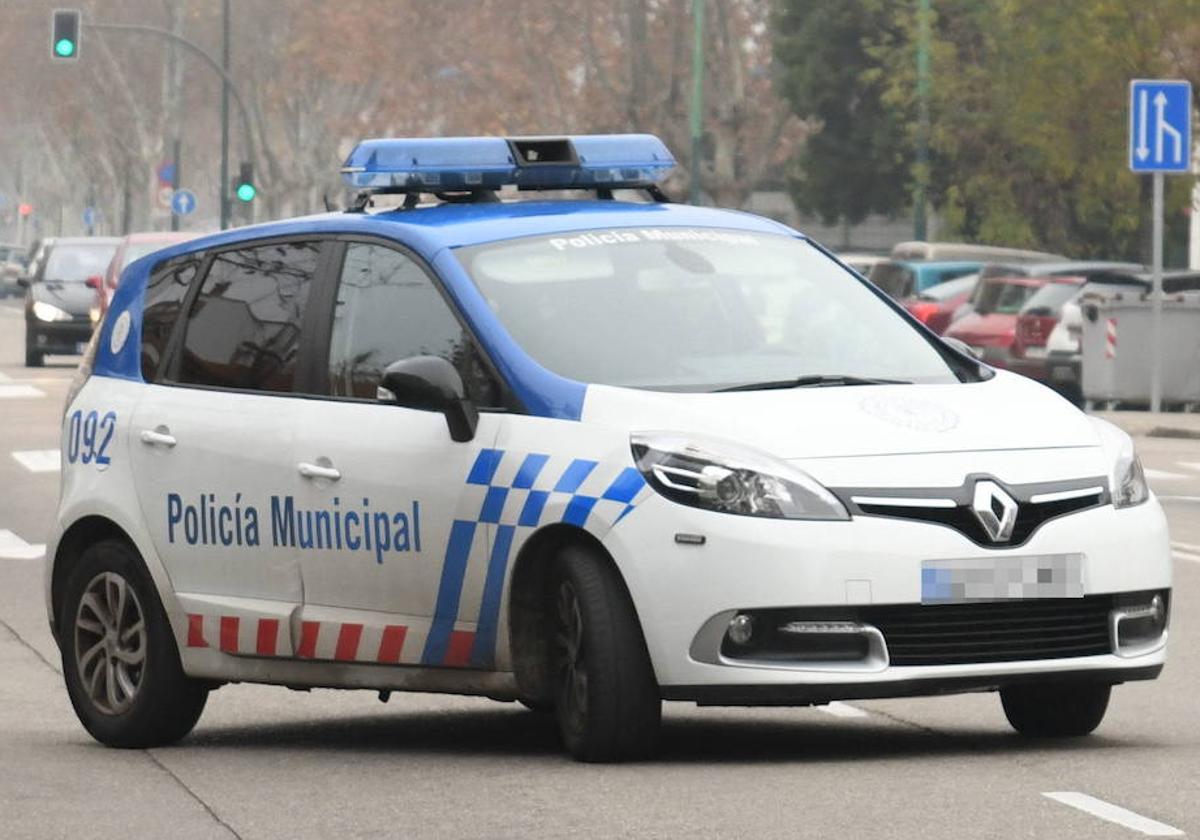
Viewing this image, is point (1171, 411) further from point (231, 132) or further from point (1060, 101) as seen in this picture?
point (231, 132)

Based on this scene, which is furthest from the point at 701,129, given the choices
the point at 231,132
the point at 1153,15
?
the point at 231,132

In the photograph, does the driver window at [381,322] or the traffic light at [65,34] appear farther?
the traffic light at [65,34]

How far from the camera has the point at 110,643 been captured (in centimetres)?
995

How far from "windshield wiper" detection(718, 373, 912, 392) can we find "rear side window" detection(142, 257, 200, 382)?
2179mm

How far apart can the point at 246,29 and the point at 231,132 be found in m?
23.5

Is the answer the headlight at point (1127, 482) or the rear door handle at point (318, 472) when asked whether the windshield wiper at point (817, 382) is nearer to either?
the headlight at point (1127, 482)

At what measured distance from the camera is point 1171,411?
33.3 metres

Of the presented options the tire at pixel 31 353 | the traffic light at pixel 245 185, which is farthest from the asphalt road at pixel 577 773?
the traffic light at pixel 245 185

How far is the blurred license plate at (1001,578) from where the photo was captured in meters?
8.30

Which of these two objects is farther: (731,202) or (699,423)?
(731,202)

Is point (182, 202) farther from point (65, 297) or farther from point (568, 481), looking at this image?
point (568, 481)

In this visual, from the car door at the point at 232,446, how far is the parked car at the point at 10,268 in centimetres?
8500

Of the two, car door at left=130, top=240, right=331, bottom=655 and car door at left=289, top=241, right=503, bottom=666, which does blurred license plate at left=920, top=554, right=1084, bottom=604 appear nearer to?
car door at left=289, top=241, right=503, bottom=666

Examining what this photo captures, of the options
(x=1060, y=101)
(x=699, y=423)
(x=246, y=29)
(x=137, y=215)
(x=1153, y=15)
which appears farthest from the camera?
(x=137, y=215)
